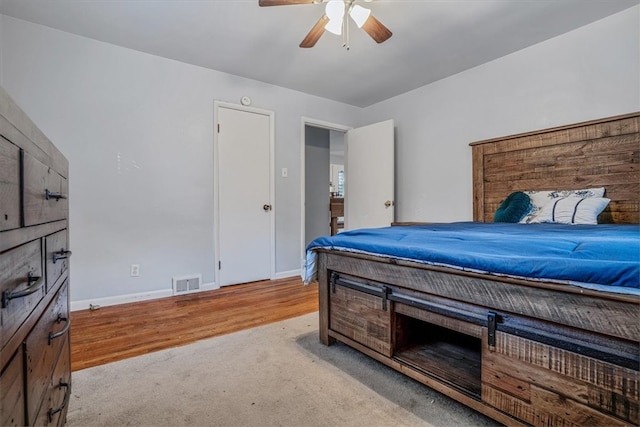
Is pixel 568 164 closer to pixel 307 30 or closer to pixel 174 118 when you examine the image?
pixel 307 30

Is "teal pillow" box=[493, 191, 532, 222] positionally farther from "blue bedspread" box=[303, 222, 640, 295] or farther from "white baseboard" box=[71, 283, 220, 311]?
"white baseboard" box=[71, 283, 220, 311]

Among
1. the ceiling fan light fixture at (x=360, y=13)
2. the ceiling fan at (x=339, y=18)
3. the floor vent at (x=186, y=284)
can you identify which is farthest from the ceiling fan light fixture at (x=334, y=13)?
the floor vent at (x=186, y=284)

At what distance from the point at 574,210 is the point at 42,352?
3.04 metres

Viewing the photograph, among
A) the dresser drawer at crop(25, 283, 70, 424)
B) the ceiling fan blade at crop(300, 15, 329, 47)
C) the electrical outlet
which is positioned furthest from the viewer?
the electrical outlet

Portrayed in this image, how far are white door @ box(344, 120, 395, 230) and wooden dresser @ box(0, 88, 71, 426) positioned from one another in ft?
11.3

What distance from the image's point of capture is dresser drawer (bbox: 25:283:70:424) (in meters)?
0.71

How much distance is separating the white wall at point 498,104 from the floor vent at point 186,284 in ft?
8.45

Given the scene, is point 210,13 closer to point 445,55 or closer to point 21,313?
point 445,55

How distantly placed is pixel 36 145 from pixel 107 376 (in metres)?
1.38

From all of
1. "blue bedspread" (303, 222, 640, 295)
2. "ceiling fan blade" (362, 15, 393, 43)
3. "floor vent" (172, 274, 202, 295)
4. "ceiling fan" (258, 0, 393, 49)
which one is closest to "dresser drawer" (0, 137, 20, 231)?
"blue bedspread" (303, 222, 640, 295)

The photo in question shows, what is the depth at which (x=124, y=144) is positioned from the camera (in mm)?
2951

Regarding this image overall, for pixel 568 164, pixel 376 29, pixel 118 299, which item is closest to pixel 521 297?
pixel 376 29

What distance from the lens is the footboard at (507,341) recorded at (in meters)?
0.91

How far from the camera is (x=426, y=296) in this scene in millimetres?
1400
